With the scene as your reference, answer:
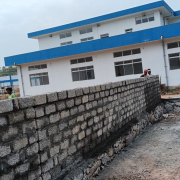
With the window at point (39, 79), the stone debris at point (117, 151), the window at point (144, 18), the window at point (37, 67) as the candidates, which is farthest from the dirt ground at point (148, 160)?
the window at point (144, 18)

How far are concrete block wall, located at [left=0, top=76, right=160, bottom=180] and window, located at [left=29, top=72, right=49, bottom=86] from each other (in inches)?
584

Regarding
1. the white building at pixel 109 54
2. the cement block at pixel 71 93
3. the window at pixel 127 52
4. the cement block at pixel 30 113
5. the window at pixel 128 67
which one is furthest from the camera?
the window at pixel 128 67

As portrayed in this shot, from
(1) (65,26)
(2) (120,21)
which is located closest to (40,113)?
(2) (120,21)

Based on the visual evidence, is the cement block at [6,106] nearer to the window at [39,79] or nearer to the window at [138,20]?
the window at [39,79]

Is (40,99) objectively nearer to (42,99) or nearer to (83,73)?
(42,99)

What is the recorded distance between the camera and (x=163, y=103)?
10750 mm

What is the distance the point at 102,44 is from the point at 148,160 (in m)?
12.2

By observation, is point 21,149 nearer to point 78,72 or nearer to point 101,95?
point 101,95

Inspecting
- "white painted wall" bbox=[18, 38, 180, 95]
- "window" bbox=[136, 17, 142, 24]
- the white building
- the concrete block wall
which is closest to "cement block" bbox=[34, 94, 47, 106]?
the concrete block wall

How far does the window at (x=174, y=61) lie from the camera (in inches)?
555

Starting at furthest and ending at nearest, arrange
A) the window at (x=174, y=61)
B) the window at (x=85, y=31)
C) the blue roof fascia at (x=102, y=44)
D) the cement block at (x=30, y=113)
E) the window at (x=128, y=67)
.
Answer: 1. the window at (x=85, y=31)
2. the window at (x=128, y=67)
3. the window at (x=174, y=61)
4. the blue roof fascia at (x=102, y=44)
5. the cement block at (x=30, y=113)

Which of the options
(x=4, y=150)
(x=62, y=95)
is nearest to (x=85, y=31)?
(x=62, y=95)

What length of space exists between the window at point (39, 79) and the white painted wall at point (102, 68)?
0.30 metres

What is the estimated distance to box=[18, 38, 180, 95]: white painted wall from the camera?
1452cm
